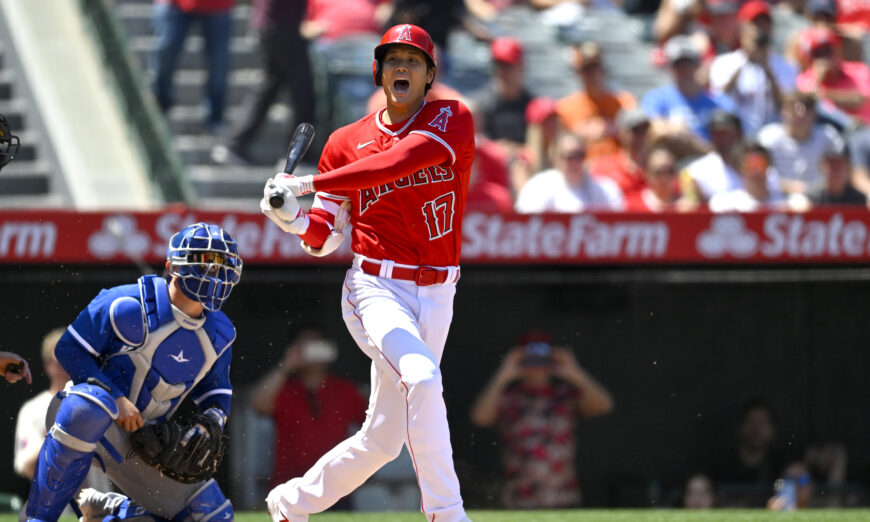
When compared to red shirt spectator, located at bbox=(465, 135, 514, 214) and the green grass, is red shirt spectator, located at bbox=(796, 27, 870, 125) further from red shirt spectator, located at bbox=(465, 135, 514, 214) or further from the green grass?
the green grass

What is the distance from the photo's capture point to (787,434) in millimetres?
7555

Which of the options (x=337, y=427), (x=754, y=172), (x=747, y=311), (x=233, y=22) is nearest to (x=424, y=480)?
(x=337, y=427)

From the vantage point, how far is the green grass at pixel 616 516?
619cm

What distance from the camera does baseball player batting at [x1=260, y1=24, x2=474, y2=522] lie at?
15.2ft

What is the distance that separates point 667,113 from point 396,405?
529 centimetres

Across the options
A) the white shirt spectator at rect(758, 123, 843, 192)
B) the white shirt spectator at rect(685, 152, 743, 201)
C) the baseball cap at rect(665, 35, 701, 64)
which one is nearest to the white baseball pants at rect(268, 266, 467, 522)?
the white shirt spectator at rect(685, 152, 743, 201)

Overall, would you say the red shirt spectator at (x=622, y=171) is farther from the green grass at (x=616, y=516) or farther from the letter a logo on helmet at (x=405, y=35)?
the letter a logo on helmet at (x=405, y=35)

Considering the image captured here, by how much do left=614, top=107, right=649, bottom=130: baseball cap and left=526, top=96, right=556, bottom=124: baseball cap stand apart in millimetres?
483

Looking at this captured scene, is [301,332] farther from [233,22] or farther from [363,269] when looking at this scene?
[233,22]

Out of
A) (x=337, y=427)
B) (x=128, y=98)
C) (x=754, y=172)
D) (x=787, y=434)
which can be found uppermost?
(x=128, y=98)

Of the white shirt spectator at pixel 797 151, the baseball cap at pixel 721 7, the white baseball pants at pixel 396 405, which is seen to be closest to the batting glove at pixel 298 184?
the white baseball pants at pixel 396 405

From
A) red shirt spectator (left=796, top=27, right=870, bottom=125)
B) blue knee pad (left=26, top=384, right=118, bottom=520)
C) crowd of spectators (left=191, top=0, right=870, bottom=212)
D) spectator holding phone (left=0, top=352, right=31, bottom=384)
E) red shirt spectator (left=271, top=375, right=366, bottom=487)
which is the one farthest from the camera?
red shirt spectator (left=796, top=27, right=870, bottom=125)

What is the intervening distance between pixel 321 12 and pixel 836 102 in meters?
4.04

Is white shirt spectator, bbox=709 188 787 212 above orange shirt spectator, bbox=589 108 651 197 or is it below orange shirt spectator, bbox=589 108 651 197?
below
